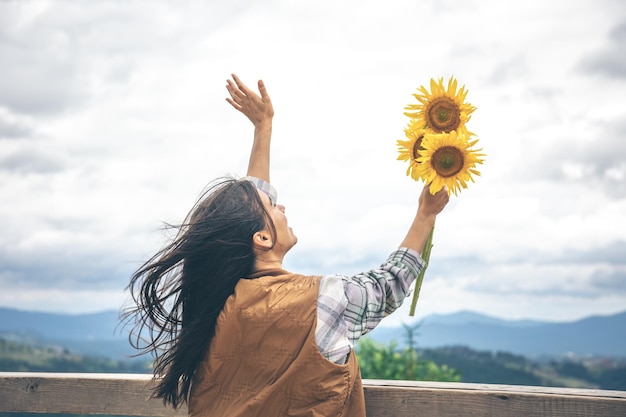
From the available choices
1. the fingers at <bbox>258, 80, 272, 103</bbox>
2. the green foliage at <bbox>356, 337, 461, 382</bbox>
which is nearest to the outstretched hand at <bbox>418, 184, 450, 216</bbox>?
the fingers at <bbox>258, 80, 272, 103</bbox>

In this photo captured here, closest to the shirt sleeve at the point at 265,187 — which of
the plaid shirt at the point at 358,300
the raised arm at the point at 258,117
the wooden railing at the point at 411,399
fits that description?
the raised arm at the point at 258,117

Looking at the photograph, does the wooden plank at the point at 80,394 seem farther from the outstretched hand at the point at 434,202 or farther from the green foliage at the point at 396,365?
the green foliage at the point at 396,365

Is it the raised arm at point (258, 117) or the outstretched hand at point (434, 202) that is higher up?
the raised arm at point (258, 117)

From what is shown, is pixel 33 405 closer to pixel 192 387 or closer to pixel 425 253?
pixel 192 387

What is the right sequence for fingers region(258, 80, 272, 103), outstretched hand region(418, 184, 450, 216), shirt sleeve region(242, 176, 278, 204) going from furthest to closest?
fingers region(258, 80, 272, 103) → shirt sleeve region(242, 176, 278, 204) → outstretched hand region(418, 184, 450, 216)

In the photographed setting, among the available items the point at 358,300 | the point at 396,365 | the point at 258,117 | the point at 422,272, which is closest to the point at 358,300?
the point at 358,300

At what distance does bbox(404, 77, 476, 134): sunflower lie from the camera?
7.77 ft

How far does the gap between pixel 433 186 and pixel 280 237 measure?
54 cm

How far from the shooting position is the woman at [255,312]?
7.05 ft

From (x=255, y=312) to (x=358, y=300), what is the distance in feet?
1.06

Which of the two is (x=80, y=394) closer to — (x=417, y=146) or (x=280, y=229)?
(x=280, y=229)

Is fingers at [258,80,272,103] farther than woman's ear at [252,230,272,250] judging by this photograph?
Yes

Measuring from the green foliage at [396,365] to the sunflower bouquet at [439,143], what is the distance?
190 inches

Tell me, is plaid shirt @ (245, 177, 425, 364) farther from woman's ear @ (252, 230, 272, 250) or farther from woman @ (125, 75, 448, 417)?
woman's ear @ (252, 230, 272, 250)
